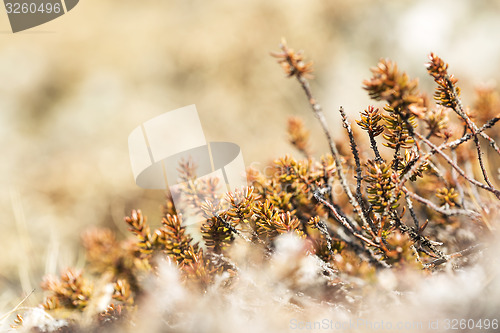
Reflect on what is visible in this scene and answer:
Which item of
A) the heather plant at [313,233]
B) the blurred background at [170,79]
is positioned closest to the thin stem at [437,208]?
the heather plant at [313,233]

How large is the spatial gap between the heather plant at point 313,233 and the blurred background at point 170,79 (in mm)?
998

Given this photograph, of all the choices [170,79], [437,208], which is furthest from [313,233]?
[170,79]

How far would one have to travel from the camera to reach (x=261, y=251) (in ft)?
3.95

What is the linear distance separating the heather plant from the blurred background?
1.00 meters

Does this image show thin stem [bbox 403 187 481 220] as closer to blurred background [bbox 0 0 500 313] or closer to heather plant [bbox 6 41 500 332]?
heather plant [bbox 6 41 500 332]

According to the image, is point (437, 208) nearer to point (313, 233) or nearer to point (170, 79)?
point (313, 233)

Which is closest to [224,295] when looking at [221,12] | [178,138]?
[178,138]

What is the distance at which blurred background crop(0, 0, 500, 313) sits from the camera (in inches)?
99.3

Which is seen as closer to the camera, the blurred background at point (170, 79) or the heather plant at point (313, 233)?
the heather plant at point (313, 233)

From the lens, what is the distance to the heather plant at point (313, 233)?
3.16ft

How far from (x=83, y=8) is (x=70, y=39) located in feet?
1.34

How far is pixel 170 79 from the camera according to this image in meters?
3.13

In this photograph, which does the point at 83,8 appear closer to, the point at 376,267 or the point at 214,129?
the point at 214,129

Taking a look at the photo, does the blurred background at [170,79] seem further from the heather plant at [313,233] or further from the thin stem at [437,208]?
the thin stem at [437,208]
